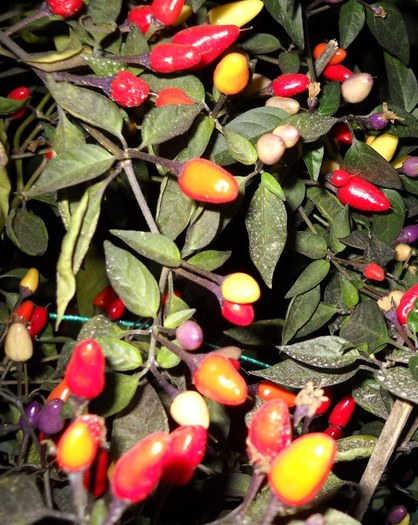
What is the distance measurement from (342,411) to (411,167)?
427 mm

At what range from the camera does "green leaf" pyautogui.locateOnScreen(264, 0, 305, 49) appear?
84 centimetres

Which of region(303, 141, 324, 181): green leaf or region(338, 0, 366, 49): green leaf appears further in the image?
region(338, 0, 366, 49): green leaf

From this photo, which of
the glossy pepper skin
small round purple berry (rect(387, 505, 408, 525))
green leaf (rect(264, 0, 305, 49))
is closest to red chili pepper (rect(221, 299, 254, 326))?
the glossy pepper skin

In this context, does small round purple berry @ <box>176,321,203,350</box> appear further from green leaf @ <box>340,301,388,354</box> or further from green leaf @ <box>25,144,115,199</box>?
green leaf @ <box>340,301,388,354</box>

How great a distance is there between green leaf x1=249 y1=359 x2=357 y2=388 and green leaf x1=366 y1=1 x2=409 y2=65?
0.55 m

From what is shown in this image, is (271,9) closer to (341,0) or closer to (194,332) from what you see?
(341,0)

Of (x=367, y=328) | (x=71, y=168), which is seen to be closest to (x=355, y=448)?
(x=367, y=328)

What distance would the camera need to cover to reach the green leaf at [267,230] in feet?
2.37

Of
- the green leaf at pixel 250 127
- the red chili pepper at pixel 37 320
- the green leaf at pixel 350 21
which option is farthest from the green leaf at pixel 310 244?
the red chili pepper at pixel 37 320

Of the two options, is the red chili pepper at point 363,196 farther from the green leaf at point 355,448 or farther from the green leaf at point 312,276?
the green leaf at point 355,448

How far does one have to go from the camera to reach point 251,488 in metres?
0.45

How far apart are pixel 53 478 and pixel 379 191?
628 millimetres

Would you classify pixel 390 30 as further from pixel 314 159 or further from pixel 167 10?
pixel 167 10

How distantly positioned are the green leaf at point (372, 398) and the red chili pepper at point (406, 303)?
0.14 m
